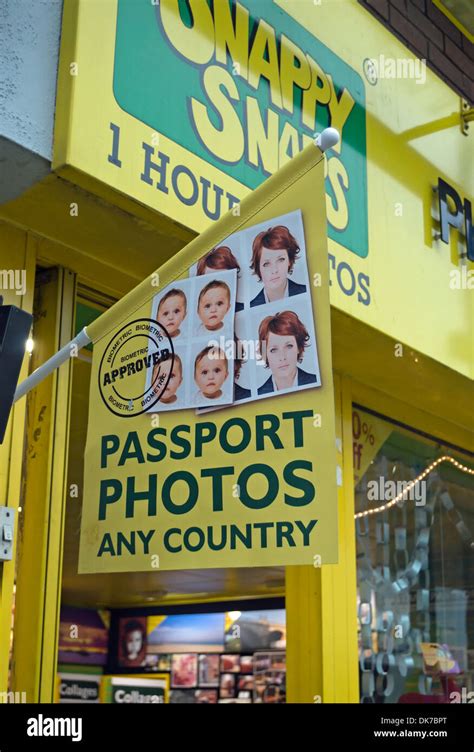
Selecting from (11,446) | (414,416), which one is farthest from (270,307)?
(414,416)

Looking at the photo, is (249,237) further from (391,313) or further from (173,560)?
(391,313)

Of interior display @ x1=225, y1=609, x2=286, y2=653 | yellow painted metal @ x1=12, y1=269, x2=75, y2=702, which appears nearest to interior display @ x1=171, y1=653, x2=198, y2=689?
interior display @ x1=225, y1=609, x2=286, y2=653

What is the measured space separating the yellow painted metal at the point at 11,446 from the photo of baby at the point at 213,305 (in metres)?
0.96

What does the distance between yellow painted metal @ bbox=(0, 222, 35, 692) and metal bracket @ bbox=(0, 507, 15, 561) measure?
32 mm

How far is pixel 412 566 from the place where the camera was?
629cm

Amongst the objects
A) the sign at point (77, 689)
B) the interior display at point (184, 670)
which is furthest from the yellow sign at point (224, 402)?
the interior display at point (184, 670)

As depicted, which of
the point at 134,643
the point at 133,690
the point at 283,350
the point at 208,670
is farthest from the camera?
the point at 134,643

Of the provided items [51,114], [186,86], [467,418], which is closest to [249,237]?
[51,114]

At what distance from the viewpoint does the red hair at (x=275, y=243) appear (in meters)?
3.18

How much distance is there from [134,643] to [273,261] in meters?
10.4

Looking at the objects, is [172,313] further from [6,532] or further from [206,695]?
[206,695]

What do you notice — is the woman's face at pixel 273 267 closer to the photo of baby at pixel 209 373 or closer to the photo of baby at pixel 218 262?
the photo of baby at pixel 218 262

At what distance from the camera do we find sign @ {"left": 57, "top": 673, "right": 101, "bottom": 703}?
1068 centimetres

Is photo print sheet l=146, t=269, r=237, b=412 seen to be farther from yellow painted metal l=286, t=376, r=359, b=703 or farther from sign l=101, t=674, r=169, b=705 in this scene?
sign l=101, t=674, r=169, b=705
